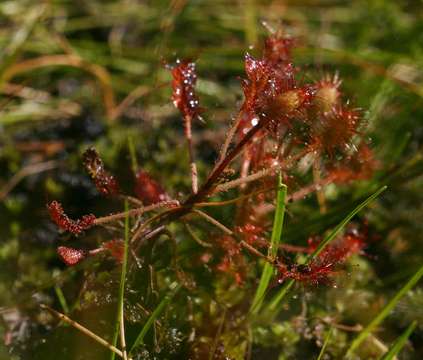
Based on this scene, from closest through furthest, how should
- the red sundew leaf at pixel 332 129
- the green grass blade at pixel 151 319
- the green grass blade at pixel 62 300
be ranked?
1. the green grass blade at pixel 151 319
2. the red sundew leaf at pixel 332 129
3. the green grass blade at pixel 62 300

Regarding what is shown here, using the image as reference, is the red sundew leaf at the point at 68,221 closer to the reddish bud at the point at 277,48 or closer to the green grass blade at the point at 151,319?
the green grass blade at the point at 151,319

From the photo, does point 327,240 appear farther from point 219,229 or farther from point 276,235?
point 219,229

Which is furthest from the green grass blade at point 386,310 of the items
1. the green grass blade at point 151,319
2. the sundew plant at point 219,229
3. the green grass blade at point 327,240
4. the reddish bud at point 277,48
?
the reddish bud at point 277,48

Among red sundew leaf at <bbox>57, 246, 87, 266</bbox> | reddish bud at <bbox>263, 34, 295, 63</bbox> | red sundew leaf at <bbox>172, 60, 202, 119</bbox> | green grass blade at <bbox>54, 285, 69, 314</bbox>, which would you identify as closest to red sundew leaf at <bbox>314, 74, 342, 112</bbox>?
reddish bud at <bbox>263, 34, 295, 63</bbox>

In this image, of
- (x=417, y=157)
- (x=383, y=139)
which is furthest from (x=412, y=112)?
(x=417, y=157)

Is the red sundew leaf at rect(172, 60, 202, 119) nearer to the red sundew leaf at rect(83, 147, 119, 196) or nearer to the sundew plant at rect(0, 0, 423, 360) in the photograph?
the sundew plant at rect(0, 0, 423, 360)

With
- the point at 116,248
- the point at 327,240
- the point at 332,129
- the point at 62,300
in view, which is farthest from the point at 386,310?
the point at 62,300

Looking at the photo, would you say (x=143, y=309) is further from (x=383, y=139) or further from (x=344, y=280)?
(x=383, y=139)
